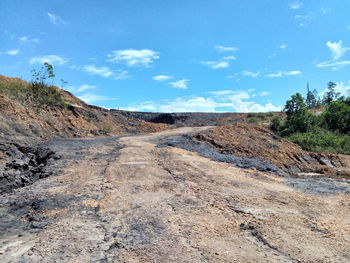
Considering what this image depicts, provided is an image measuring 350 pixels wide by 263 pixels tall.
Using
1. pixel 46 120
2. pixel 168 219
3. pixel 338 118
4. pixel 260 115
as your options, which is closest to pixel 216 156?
pixel 168 219

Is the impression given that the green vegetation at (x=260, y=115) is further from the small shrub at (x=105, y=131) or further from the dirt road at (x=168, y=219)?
the dirt road at (x=168, y=219)

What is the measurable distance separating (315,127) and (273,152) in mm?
10112

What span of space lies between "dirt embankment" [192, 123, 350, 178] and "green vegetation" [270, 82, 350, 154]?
232 centimetres

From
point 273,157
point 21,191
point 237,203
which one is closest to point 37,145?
point 21,191

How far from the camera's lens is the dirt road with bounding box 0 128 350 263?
3.98 meters

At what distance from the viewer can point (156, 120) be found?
38156mm

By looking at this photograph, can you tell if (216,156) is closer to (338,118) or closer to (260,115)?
(338,118)

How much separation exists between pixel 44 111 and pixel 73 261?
629 inches

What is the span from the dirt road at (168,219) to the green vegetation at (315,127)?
11.9 meters

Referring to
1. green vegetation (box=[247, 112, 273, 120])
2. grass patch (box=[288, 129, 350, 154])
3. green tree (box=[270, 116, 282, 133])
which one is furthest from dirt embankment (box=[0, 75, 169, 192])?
grass patch (box=[288, 129, 350, 154])

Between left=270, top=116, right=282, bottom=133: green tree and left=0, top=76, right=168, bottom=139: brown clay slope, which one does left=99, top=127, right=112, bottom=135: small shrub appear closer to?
left=0, top=76, right=168, bottom=139: brown clay slope

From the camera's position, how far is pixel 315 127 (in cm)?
2272

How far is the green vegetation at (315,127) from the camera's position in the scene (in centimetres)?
1920

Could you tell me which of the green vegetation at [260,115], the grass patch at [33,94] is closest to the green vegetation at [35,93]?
the grass patch at [33,94]
